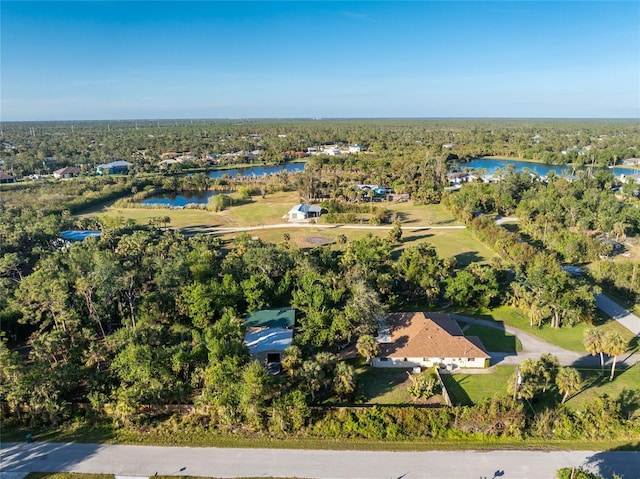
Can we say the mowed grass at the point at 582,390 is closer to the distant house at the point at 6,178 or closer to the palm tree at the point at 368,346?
the palm tree at the point at 368,346

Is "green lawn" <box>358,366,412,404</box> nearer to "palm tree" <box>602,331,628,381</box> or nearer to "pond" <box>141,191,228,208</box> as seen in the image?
"palm tree" <box>602,331,628,381</box>

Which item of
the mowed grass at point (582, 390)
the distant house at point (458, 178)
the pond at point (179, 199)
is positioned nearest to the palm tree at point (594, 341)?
the mowed grass at point (582, 390)

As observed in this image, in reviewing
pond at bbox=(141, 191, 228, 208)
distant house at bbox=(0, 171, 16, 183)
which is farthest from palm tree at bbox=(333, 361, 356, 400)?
distant house at bbox=(0, 171, 16, 183)

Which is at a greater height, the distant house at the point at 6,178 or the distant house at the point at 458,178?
the distant house at the point at 6,178

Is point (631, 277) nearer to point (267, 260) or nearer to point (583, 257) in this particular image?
point (583, 257)

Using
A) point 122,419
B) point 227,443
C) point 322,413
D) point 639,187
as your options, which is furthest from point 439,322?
point 639,187
